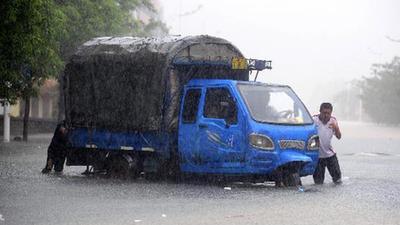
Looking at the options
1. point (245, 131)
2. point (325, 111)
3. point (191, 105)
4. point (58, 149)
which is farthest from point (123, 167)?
point (325, 111)

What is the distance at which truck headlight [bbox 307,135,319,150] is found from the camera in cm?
1407

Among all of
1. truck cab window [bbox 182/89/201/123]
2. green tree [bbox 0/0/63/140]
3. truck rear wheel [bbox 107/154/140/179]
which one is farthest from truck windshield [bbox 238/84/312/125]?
green tree [bbox 0/0/63/140]

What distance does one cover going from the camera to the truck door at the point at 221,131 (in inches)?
Result: 539

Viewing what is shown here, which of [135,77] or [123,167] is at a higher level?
[135,77]

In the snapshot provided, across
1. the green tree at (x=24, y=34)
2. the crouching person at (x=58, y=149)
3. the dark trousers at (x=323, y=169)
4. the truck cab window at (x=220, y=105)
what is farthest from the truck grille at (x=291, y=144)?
the green tree at (x=24, y=34)

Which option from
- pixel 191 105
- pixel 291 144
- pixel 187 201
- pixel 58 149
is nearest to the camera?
pixel 187 201

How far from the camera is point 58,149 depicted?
1689cm

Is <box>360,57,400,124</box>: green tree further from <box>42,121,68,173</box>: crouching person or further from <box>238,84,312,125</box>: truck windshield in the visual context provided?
Answer: <box>238,84,312,125</box>: truck windshield

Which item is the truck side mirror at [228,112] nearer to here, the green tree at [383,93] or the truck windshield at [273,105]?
the truck windshield at [273,105]

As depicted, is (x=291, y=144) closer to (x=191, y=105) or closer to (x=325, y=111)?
(x=325, y=111)

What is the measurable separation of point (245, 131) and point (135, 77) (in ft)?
9.39

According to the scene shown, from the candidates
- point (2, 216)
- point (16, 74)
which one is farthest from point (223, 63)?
point (16, 74)

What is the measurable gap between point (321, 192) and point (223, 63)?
11.1ft

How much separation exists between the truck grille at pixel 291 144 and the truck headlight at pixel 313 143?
224 mm
